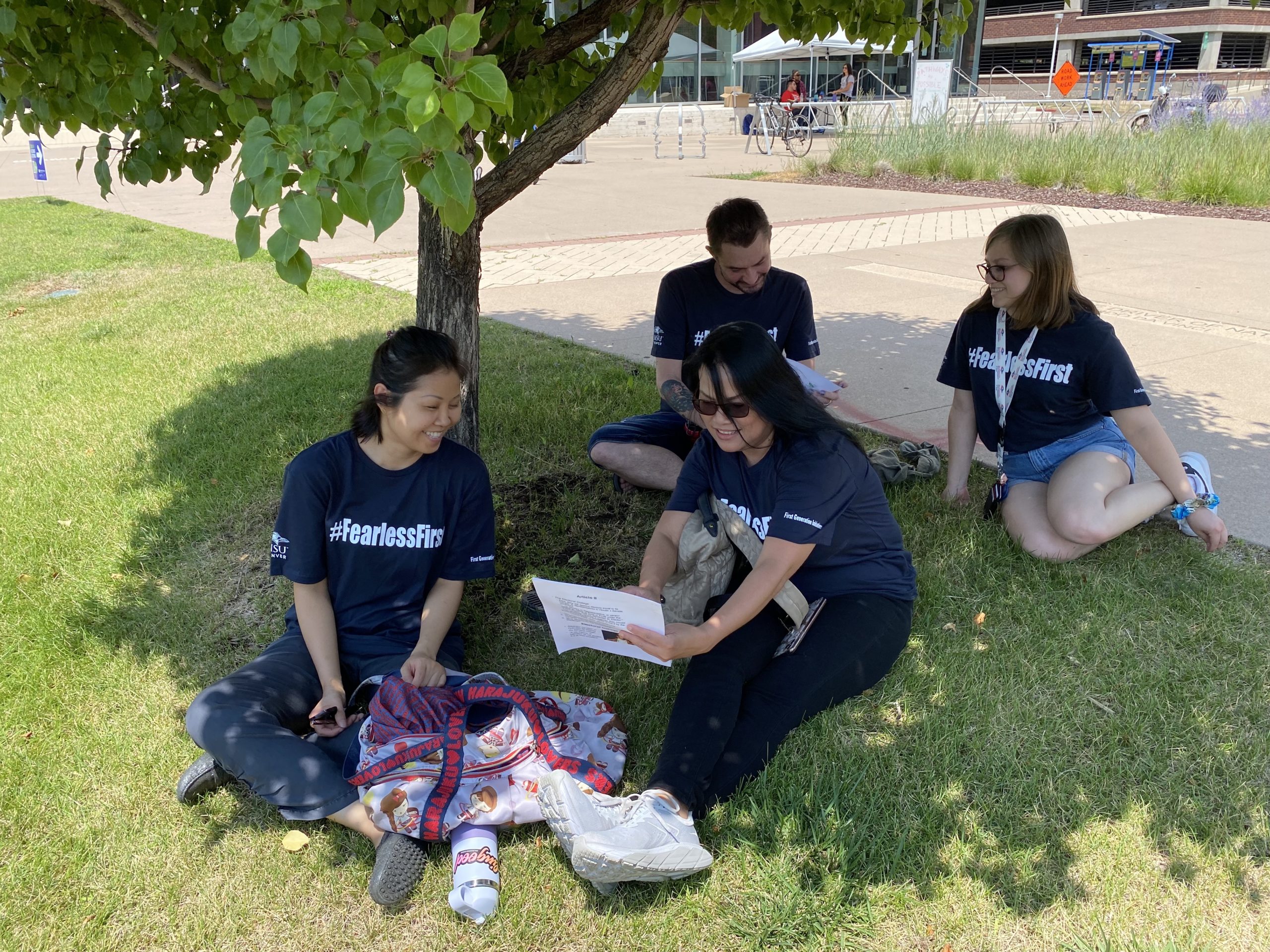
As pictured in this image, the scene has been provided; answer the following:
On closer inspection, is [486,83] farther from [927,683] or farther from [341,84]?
[927,683]

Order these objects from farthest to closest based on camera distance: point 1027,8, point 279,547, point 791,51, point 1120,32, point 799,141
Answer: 1. point 1027,8
2. point 1120,32
3. point 791,51
4. point 799,141
5. point 279,547

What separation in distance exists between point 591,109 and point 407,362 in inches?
49.2

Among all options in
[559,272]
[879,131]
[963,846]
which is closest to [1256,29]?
[879,131]

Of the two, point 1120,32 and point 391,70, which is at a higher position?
point 1120,32

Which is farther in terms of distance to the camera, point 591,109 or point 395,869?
point 591,109

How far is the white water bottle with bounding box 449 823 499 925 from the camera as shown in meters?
2.38

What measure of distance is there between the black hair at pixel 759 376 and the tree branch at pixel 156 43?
5.09ft

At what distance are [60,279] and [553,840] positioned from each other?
971cm

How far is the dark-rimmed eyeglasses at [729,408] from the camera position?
9.16 ft

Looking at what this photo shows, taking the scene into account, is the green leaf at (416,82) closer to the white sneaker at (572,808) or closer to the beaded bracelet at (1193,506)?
the white sneaker at (572,808)

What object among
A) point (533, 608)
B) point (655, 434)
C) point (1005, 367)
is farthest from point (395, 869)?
point (1005, 367)

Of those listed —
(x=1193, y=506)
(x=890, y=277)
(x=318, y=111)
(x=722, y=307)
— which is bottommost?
(x=890, y=277)

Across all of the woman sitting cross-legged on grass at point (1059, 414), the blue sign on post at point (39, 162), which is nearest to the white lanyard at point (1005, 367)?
the woman sitting cross-legged on grass at point (1059, 414)

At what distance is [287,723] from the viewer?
2.85 metres
